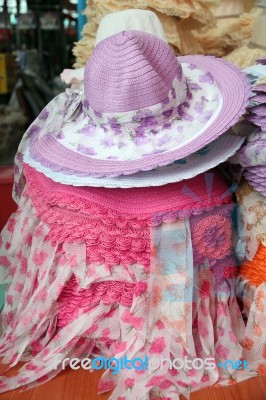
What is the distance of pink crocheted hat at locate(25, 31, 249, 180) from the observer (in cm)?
74

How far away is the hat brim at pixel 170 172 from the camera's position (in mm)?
738

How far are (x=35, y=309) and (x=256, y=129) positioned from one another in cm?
50

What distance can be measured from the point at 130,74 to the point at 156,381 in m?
0.49

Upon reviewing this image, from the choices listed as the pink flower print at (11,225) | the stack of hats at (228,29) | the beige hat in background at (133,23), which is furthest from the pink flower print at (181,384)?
the stack of hats at (228,29)

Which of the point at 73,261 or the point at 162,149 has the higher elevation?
the point at 162,149

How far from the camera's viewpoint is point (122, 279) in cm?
77

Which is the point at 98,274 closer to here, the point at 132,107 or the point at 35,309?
the point at 35,309

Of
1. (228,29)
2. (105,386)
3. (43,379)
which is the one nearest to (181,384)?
(105,386)

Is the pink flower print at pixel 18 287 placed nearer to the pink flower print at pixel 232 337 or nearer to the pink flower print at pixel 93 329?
the pink flower print at pixel 93 329

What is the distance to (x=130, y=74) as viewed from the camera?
0.74 m

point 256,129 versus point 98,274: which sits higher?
point 256,129

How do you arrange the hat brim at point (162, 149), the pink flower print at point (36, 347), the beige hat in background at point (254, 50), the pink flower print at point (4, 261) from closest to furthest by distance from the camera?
1. the hat brim at point (162, 149)
2. the pink flower print at point (36, 347)
3. the pink flower print at point (4, 261)
4. the beige hat in background at point (254, 50)

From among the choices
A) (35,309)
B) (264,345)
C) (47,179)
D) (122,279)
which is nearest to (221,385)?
(264,345)

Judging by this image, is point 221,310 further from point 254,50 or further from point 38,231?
Result: point 254,50
